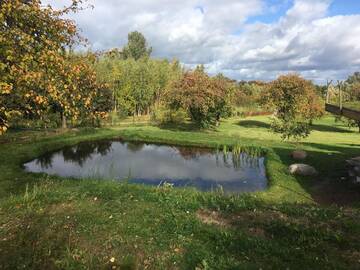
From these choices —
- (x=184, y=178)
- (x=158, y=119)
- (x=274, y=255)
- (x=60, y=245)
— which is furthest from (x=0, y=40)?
(x=158, y=119)

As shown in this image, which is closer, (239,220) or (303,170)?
(239,220)

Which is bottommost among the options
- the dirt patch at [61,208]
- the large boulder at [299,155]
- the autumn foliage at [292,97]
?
the large boulder at [299,155]

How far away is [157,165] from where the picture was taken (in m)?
25.4

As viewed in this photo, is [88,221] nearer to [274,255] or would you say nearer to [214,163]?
[274,255]

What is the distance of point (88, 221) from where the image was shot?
9.80 meters

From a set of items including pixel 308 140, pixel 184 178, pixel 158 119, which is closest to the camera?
pixel 184 178

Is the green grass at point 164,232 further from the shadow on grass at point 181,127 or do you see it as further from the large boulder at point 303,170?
the shadow on grass at point 181,127

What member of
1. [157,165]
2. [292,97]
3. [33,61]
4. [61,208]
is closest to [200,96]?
[157,165]

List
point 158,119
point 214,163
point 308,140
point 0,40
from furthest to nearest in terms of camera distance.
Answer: point 158,119
point 308,140
point 214,163
point 0,40

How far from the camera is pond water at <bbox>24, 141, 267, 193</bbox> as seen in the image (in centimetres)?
2103

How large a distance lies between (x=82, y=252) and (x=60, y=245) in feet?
2.24

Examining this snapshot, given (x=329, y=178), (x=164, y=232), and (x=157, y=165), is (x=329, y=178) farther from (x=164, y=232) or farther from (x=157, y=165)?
(x=164, y=232)

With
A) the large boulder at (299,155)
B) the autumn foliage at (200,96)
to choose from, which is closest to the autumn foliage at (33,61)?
the large boulder at (299,155)

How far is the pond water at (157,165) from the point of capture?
69.0 ft
